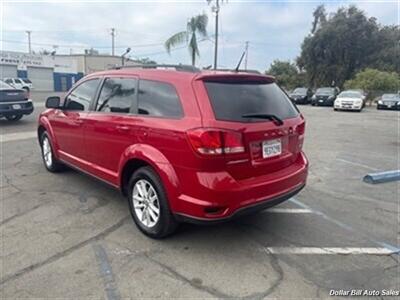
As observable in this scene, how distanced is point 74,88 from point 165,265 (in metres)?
3.23

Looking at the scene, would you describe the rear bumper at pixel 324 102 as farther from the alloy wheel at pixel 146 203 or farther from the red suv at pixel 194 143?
the alloy wheel at pixel 146 203

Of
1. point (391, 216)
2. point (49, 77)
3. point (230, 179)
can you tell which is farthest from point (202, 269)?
point (49, 77)

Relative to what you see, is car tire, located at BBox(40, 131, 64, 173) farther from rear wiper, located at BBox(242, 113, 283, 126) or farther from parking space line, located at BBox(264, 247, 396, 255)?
parking space line, located at BBox(264, 247, 396, 255)

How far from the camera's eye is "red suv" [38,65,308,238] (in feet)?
9.92

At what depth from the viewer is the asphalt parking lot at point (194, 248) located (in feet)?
9.30

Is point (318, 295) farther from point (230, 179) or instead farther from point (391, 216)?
point (391, 216)

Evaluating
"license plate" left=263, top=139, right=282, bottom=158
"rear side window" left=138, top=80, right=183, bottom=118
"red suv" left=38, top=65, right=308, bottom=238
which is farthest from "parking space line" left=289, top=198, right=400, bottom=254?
"rear side window" left=138, top=80, right=183, bottom=118

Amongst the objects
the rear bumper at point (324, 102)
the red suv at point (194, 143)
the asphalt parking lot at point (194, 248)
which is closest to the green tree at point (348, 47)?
the rear bumper at point (324, 102)

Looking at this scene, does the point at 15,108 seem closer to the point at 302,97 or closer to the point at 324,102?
the point at 324,102

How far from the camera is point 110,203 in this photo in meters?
4.58

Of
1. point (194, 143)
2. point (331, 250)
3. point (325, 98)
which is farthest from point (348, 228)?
point (325, 98)

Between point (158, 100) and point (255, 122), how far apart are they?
102 cm

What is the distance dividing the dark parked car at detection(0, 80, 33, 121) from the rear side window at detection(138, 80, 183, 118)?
956cm

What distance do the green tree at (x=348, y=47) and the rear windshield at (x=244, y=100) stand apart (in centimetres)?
4206
